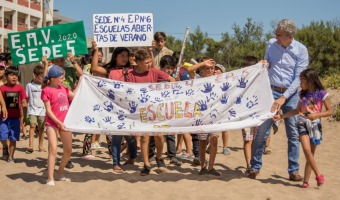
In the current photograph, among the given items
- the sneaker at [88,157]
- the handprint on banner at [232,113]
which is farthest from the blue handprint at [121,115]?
the sneaker at [88,157]

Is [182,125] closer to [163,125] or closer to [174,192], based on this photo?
[163,125]

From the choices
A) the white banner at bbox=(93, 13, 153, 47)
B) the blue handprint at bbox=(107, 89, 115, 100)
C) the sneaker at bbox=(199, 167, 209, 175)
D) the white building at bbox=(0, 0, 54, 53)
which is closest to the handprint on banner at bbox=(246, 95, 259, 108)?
the sneaker at bbox=(199, 167, 209, 175)

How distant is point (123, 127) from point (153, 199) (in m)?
1.31

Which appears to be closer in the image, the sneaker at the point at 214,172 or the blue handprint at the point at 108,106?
the blue handprint at the point at 108,106

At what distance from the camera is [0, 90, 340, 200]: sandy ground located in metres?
5.96

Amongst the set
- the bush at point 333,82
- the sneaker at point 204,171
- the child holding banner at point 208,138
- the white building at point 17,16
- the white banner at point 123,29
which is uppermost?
the white building at point 17,16

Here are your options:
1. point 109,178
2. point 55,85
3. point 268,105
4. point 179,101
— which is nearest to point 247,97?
point 268,105

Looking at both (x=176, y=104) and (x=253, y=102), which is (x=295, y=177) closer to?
(x=253, y=102)

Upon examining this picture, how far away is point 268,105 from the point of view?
264 inches

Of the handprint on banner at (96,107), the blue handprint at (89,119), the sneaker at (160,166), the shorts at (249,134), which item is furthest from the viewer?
the shorts at (249,134)

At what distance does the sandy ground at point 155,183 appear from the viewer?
19.6 ft

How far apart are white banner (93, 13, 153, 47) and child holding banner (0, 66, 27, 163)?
67.8 inches

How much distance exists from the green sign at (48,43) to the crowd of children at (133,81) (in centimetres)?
20

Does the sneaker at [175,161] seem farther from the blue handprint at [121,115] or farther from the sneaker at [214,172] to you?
the blue handprint at [121,115]
